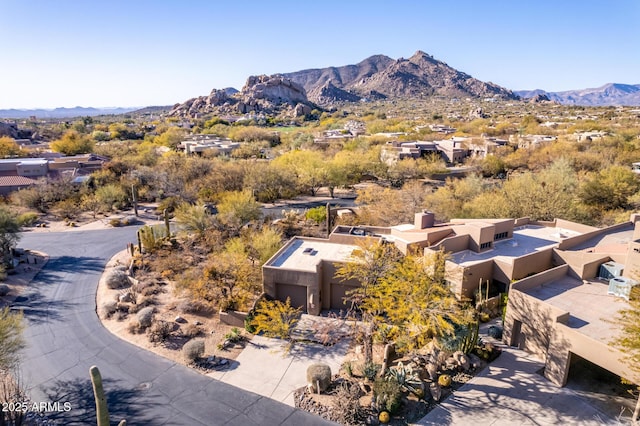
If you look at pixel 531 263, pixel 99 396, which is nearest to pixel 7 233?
pixel 99 396

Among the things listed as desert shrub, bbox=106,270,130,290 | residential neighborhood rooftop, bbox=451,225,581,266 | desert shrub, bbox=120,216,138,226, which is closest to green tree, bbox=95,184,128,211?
desert shrub, bbox=120,216,138,226

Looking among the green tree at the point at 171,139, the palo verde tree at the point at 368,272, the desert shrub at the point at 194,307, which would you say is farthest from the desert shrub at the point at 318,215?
the green tree at the point at 171,139

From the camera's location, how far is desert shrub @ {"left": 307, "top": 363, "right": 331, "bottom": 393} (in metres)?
15.8

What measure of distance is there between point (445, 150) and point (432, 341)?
2177 inches

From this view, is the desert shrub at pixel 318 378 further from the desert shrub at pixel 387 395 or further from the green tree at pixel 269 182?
the green tree at pixel 269 182

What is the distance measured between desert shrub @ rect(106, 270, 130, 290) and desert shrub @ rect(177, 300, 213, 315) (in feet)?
18.5

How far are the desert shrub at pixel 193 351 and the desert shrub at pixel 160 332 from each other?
2.11 metres

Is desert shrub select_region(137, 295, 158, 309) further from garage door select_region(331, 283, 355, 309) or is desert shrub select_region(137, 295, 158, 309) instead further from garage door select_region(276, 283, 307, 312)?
garage door select_region(331, 283, 355, 309)

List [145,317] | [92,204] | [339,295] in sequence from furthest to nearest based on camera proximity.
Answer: [92,204]
[339,295]
[145,317]

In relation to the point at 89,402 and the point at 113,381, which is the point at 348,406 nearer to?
the point at 113,381

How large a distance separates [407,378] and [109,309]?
1655 centimetres

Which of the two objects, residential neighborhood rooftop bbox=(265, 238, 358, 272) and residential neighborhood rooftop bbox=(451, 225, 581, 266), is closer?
residential neighborhood rooftop bbox=(451, 225, 581, 266)

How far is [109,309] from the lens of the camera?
22.1 m

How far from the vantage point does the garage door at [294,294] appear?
22.0 meters
